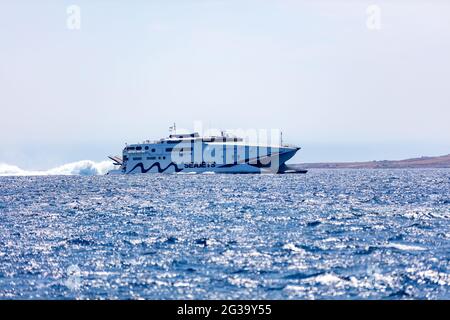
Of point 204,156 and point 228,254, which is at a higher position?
point 204,156

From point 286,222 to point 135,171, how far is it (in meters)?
125

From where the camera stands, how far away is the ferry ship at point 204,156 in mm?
154625

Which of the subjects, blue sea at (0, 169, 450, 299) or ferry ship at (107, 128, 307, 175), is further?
ferry ship at (107, 128, 307, 175)

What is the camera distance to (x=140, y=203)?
6844 centimetres

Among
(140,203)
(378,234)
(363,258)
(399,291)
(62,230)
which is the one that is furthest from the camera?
(140,203)

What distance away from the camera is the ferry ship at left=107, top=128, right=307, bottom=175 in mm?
154625

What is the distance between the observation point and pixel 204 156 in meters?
159

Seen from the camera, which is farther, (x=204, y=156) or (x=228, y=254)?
(x=204, y=156)

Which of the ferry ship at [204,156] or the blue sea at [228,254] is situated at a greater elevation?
the ferry ship at [204,156]

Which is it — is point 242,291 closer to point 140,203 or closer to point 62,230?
point 62,230

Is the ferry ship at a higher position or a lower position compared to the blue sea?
higher

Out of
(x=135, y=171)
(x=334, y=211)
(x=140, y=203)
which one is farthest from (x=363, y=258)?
(x=135, y=171)

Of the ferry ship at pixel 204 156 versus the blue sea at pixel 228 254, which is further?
the ferry ship at pixel 204 156
